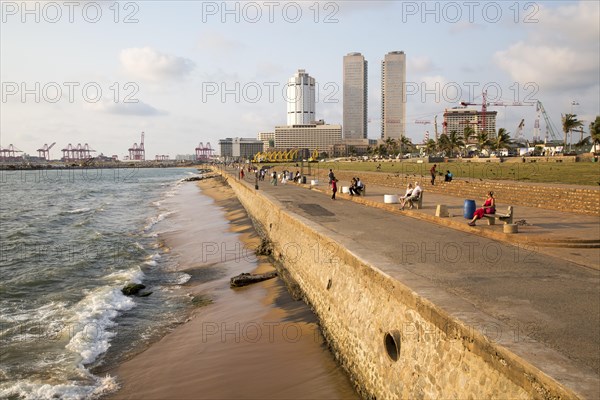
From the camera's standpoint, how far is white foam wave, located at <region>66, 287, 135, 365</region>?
941 centimetres

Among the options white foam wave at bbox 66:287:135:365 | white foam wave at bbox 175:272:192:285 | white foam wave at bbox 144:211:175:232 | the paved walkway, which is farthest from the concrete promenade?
white foam wave at bbox 144:211:175:232

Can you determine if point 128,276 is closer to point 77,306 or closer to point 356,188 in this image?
point 77,306

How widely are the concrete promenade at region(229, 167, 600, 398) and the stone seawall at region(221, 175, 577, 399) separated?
0.47 ft

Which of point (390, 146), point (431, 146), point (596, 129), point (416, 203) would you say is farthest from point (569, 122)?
point (390, 146)

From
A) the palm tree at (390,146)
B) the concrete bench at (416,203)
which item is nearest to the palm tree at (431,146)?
the palm tree at (390,146)

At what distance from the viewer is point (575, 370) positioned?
383cm

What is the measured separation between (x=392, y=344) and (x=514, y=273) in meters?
3.18

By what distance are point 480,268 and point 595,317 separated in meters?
2.70

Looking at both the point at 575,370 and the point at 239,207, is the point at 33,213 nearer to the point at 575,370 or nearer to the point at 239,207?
the point at 239,207

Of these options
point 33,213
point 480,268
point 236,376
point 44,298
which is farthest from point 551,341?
point 33,213

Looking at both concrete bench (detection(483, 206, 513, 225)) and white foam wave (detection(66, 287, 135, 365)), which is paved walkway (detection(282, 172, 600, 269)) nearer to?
concrete bench (detection(483, 206, 513, 225))

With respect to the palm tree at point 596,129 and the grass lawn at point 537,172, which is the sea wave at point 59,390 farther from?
the palm tree at point 596,129

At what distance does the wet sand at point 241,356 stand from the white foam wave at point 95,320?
1.21 meters

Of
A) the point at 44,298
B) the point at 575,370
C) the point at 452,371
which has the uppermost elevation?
the point at 575,370
